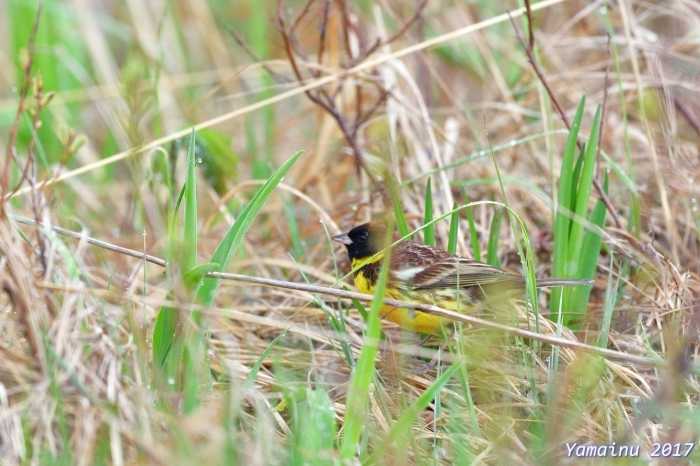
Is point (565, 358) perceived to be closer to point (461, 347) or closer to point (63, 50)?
point (461, 347)

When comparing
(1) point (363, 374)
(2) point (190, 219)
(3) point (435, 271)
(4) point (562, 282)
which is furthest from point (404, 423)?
(3) point (435, 271)

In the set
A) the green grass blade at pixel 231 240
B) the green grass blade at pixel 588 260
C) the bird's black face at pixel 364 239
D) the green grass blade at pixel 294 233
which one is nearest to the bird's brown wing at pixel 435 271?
the bird's black face at pixel 364 239

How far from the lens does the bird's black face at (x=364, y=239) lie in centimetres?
318

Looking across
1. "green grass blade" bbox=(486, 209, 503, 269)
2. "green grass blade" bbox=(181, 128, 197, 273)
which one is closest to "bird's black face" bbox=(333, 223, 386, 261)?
"green grass blade" bbox=(486, 209, 503, 269)

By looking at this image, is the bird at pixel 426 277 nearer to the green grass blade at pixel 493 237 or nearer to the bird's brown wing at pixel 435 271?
the bird's brown wing at pixel 435 271

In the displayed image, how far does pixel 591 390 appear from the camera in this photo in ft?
7.59

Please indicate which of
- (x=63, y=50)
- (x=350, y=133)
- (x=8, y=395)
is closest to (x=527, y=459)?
(x=8, y=395)

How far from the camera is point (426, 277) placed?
3096 millimetres

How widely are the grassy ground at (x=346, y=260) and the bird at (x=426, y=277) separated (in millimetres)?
97

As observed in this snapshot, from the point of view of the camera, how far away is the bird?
9.58ft

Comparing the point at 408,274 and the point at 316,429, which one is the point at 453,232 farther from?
the point at 316,429

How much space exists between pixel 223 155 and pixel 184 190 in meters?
1.63

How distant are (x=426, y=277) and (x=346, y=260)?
2.22 ft

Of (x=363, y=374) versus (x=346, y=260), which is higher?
(x=363, y=374)
